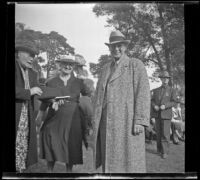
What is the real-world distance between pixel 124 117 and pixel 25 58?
5.40 feet

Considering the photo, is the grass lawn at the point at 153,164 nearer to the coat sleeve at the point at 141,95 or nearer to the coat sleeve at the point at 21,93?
the coat sleeve at the point at 141,95

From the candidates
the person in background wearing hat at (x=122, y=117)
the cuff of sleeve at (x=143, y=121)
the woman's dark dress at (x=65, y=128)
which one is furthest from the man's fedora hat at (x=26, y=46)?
the cuff of sleeve at (x=143, y=121)

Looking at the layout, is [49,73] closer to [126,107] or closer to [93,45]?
[93,45]

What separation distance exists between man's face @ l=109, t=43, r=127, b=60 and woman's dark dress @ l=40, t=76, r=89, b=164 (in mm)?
620

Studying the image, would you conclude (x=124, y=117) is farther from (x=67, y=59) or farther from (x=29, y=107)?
(x=29, y=107)

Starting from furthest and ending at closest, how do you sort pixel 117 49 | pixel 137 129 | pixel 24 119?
1. pixel 117 49
2. pixel 24 119
3. pixel 137 129

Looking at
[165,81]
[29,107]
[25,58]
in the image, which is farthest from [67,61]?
[165,81]

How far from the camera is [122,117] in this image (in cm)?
494

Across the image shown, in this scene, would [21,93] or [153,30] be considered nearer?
[21,93]

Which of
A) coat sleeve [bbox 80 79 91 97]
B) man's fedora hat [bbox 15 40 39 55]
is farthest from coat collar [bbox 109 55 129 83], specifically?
man's fedora hat [bbox 15 40 39 55]

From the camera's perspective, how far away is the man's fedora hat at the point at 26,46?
5.02 m

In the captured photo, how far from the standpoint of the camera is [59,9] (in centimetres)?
495

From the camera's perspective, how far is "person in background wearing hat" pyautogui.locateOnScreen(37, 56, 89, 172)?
5012 mm
